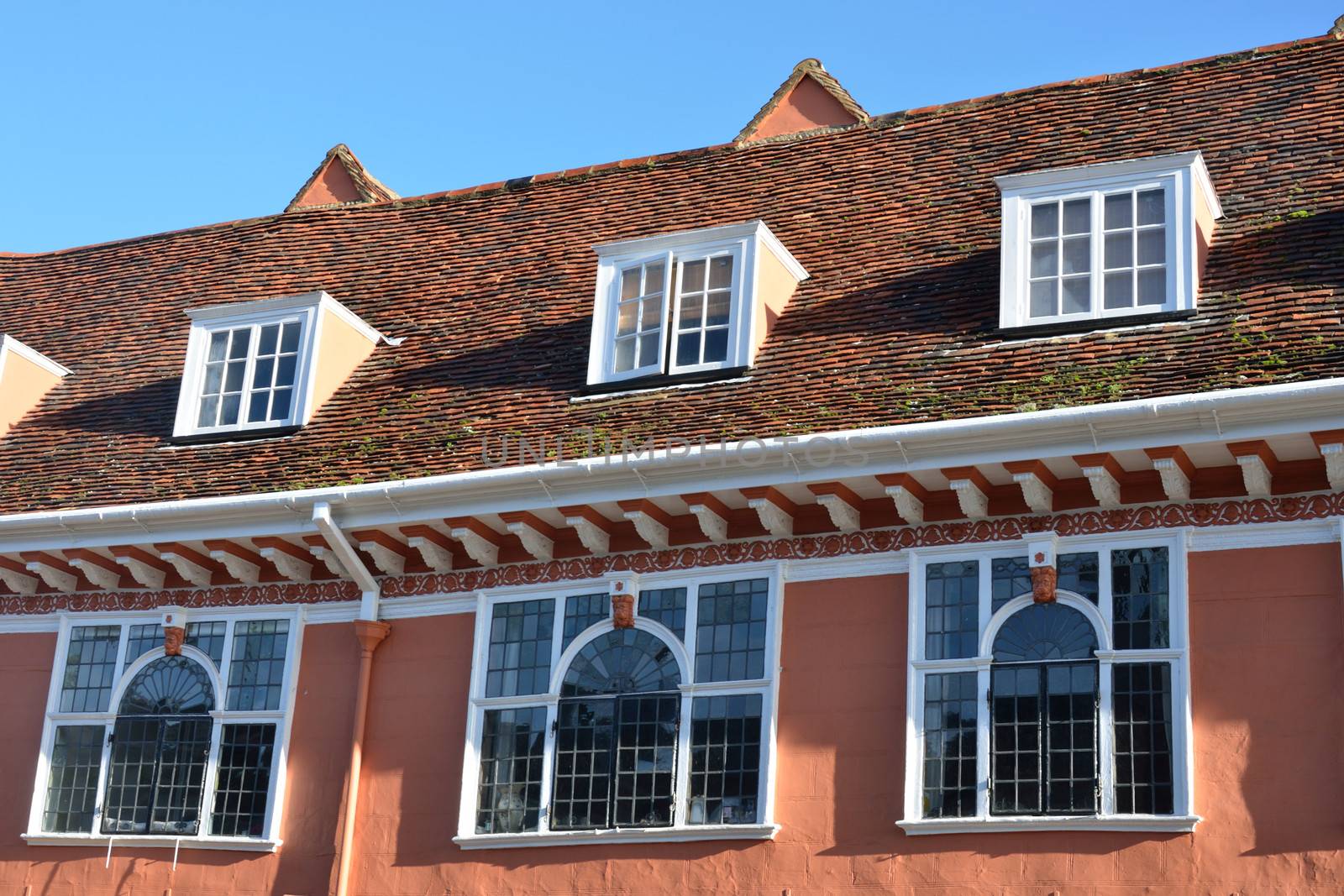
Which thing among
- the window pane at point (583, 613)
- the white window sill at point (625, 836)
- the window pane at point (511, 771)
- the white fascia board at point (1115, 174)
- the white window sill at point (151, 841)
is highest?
the white fascia board at point (1115, 174)

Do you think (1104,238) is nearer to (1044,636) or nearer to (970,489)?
(970,489)

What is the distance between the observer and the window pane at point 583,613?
13.9 meters

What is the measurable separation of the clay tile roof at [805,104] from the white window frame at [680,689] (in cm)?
635

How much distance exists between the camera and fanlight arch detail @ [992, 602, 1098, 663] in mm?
12203

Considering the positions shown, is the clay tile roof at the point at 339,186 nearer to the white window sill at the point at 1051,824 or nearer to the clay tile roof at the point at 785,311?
the clay tile roof at the point at 785,311

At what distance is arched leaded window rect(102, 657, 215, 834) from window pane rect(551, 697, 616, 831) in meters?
3.22

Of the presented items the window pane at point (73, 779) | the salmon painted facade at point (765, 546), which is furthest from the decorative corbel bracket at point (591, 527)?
the window pane at point (73, 779)

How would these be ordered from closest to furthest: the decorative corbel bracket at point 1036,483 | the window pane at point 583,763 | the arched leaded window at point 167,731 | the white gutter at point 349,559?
the decorative corbel bracket at point 1036,483, the window pane at point 583,763, the white gutter at point 349,559, the arched leaded window at point 167,731

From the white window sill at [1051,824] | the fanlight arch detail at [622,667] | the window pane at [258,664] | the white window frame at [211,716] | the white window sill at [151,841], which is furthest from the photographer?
the window pane at [258,664]

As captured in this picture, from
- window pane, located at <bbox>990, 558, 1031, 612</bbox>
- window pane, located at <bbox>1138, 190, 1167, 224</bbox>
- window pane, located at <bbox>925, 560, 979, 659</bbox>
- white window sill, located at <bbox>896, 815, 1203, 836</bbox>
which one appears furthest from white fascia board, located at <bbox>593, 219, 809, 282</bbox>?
white window sill, located at <bbox>896, 815, 1203, 836</bbox>

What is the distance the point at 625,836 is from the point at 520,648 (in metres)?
1.84

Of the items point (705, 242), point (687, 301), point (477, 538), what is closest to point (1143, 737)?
point (477, 538)

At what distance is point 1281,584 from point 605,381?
572 cm

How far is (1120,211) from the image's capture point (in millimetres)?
13992
